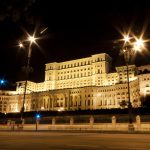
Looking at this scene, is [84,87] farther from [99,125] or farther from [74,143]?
[74,143]

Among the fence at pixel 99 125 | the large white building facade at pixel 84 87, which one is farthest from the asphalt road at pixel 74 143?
the large white building facade at pixel 84 87

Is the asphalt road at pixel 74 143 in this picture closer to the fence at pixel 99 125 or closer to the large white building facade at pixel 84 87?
the fence at pixel 99 125

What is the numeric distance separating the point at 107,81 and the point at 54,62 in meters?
53.3

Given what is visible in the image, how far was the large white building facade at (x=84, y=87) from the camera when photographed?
135413 millimetres

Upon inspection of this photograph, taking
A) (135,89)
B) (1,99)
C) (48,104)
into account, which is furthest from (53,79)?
(135,89)

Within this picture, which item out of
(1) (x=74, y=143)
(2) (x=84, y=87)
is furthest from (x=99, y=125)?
(2) (x=84, y=87)

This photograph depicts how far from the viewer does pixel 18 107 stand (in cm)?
17062

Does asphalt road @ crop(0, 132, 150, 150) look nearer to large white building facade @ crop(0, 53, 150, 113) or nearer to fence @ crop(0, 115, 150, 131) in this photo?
fence @ crop(0, 115, 150, 131)

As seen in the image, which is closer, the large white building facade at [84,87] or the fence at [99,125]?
the fence at [99,125]

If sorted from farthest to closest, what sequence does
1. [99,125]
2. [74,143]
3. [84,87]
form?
[84,87], [99,125], [74,143]

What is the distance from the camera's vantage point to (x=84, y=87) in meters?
149

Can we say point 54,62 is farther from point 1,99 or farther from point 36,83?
point 1,99

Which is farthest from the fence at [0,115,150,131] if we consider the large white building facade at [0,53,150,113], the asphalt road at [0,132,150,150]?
the large white building facade at [0,53,150,113]

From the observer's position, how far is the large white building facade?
135413 millimetres
